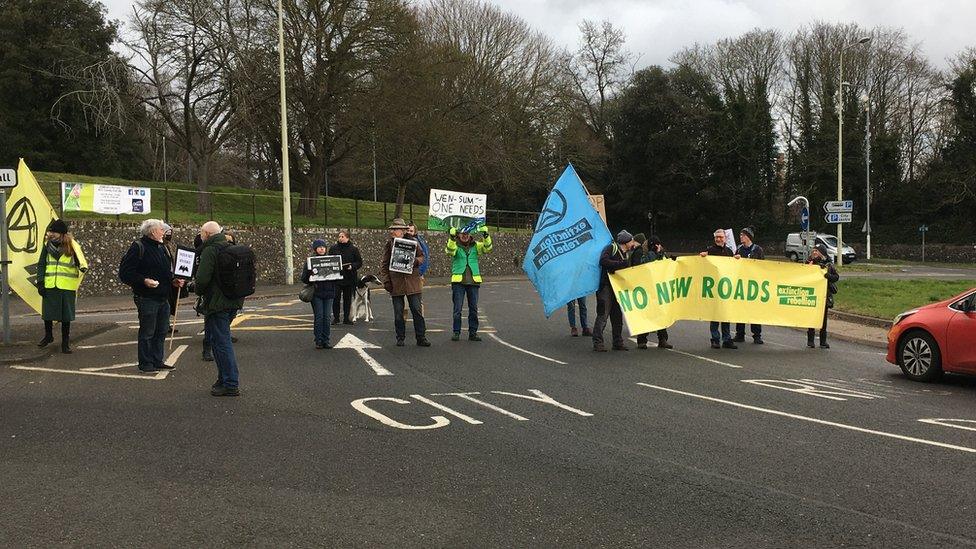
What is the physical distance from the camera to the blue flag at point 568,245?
40.8ft

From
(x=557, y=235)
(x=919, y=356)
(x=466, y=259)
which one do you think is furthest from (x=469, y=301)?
(x=919, y=356)

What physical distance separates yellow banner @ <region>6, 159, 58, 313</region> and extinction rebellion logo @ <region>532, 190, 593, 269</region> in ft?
26.1

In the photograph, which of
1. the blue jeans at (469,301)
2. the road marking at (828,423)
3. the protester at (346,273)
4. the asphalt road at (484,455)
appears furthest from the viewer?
the protester at (346,273)

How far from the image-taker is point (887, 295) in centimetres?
2044

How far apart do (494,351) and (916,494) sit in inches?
289

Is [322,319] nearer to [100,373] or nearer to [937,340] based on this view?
[100,373]

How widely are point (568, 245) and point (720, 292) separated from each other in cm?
268

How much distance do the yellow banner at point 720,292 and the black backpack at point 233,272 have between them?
6060 mm

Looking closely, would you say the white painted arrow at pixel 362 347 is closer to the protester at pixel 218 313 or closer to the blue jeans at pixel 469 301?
the blue jeans at pixel 469 301

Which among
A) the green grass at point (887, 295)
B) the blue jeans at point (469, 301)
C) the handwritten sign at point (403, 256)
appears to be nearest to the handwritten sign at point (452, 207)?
the green grass at point (887, 295)

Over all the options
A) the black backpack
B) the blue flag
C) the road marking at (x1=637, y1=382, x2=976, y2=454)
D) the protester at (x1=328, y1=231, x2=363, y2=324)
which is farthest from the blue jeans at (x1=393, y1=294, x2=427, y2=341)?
the road marking at (x1=637, y1=382, x2=976, y2=454)

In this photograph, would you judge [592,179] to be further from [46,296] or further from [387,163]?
[46,296]

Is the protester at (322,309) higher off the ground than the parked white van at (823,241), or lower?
lower

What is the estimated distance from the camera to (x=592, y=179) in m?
62.1
